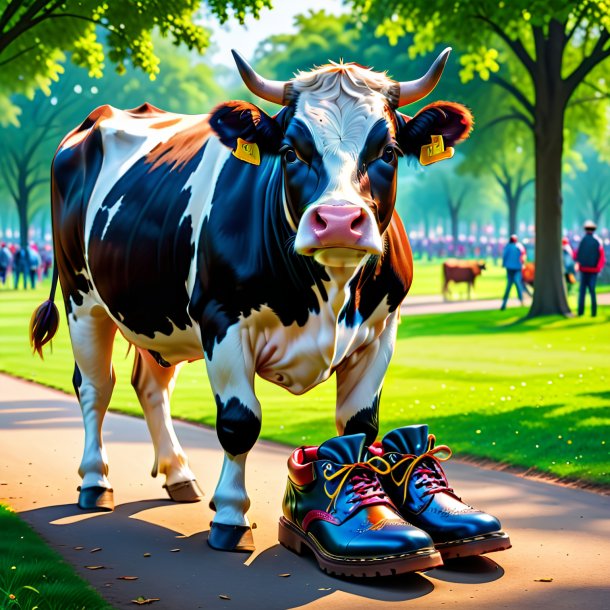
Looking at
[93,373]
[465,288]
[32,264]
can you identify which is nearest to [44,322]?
[93,373]

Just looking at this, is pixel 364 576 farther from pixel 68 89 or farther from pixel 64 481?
pixel 68 89

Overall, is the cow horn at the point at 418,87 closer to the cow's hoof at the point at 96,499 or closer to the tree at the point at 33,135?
the cow's hoof at the point at 96,499

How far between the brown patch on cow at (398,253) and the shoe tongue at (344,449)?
0.94 metres

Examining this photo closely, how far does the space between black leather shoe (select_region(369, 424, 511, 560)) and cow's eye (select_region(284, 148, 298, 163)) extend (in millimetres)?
1411

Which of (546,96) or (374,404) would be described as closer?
(374,404)

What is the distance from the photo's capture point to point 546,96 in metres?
22.1

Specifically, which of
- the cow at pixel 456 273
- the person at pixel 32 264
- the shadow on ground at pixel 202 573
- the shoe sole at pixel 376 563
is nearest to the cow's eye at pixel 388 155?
the shoe sole at pixel 376 563

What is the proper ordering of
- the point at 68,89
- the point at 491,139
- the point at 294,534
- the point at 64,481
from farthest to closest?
the point at 68,89 → the point at 491,139 → the point at 64,481 → the point at 294,534

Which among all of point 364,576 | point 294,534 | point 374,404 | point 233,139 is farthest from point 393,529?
point 233,139

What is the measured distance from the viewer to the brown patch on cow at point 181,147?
606 cm

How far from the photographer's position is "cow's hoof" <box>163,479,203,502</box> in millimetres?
6574

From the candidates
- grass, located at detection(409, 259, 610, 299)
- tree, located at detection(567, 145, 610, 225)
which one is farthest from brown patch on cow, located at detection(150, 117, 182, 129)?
tree, located at detection(567, 145, 610, 225)

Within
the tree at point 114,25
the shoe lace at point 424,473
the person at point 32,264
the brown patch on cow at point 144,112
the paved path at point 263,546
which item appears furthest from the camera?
the person at point 32,264

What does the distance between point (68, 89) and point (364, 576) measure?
155 ft
